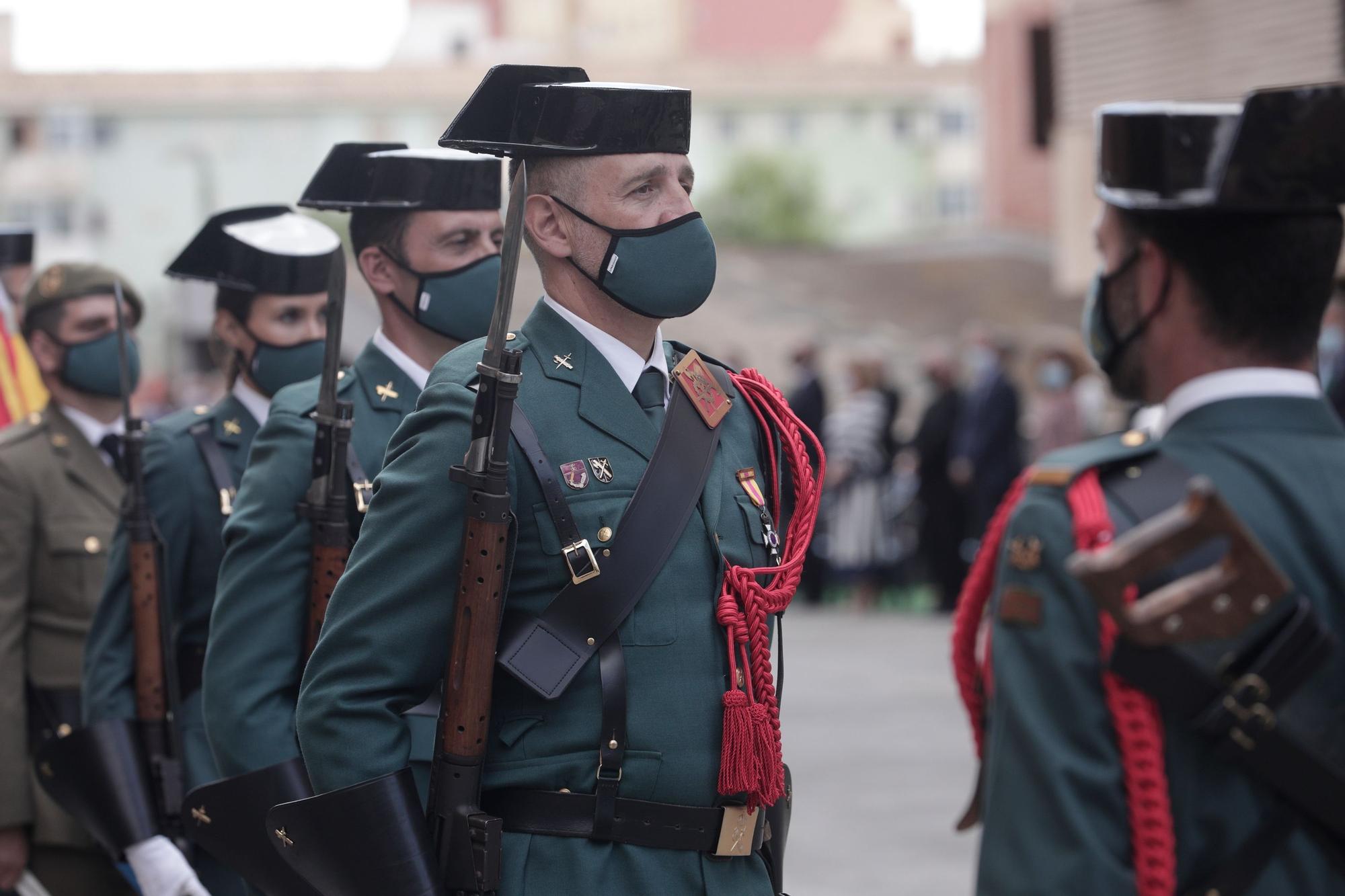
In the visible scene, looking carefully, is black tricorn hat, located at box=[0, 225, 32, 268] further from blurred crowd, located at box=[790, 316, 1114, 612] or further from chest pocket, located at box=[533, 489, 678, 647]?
blurred crowd, located at box=[790, 316, 1114, 612]

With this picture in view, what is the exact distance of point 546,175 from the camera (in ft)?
10.1

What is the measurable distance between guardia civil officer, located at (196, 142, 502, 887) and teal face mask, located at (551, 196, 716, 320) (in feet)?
2.77

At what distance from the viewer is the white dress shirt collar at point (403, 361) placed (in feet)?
13.1

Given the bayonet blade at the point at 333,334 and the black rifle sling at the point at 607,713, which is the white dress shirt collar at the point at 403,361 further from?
the black rifle sling at the point at 607,713

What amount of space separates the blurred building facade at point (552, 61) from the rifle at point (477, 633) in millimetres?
50175

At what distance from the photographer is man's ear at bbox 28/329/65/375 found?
528 centimetres

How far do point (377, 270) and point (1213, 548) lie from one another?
2.43 meters

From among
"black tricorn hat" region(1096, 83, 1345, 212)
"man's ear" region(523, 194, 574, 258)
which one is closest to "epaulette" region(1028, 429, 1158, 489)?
"black tricorn hat" region(1096, 83, 1345, 212)

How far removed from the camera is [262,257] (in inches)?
176

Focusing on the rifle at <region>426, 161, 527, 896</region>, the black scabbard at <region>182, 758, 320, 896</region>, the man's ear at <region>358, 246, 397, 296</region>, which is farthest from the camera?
the man's ear at <region>358, 246, 397, 296</region>

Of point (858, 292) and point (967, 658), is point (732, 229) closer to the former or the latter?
point (858, 292)

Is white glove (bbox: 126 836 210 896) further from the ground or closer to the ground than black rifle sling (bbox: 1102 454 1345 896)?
closer to the ground

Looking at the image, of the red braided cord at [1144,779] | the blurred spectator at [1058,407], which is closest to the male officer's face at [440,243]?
the red braided cord at [1144,779]

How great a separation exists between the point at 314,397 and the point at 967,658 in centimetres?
185
